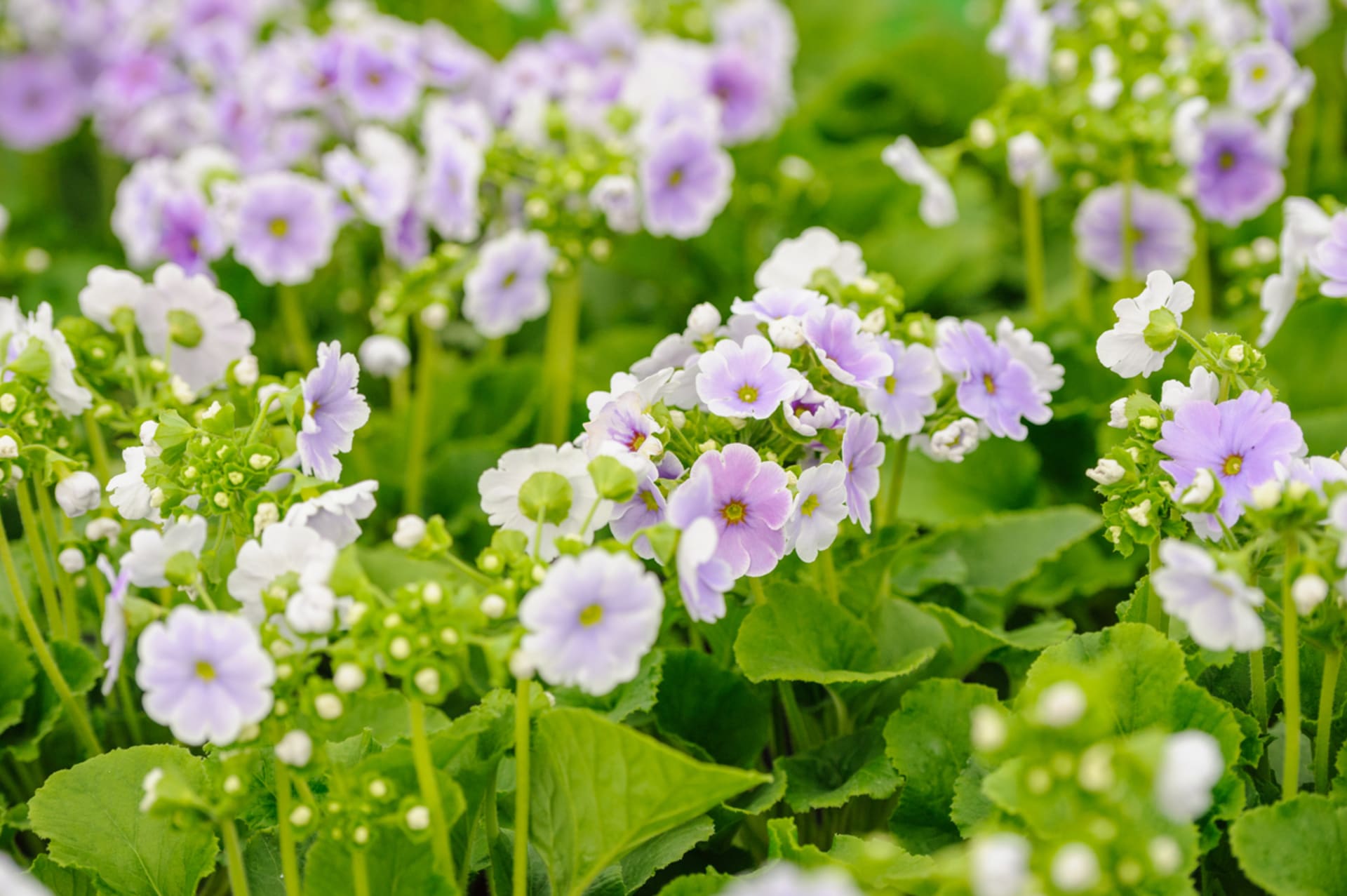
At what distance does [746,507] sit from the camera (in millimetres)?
1195

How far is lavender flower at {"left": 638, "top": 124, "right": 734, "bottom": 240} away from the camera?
6.82 feet

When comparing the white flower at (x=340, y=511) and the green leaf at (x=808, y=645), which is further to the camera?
the green leaf at (x=808, y=645)

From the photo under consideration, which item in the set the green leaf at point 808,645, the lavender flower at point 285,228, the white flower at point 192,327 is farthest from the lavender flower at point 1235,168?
the white flower at point 192,327

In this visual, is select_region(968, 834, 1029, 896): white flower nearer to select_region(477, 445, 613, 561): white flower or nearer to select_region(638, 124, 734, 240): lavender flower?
select_region(477, 445, 613, 561): white flower

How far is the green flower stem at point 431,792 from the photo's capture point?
1058 millimetres

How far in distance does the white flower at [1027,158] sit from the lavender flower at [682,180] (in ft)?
1.57

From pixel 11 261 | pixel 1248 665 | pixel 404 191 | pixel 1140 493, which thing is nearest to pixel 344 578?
pixel 1140 493

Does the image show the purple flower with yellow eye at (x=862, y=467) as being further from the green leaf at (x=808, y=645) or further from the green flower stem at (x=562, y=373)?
the green flower stem at (x=562, y=373)

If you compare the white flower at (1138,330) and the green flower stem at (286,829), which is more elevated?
the white flower at (1138,330)

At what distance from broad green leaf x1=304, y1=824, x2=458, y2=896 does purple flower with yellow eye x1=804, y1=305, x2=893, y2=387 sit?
59 cm

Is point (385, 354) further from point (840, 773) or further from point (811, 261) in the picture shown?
point (840, 773)

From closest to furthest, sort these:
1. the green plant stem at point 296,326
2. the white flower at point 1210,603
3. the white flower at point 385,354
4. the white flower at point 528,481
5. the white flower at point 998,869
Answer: the white flower at point 998,869 < the white flower at point 1210,603 < the white flower at point 528,481 < the white flower at point 385,354 < the green plant stem at point 296,326

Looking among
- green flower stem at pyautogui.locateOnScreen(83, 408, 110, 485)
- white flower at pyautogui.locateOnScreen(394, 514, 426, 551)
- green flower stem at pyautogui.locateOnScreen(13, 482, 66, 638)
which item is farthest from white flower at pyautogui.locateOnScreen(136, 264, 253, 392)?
white flower at pyautogui.locateOnScreen(394, 514, 426, 551)

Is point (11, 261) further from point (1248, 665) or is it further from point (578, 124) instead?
point (1248, 665)
